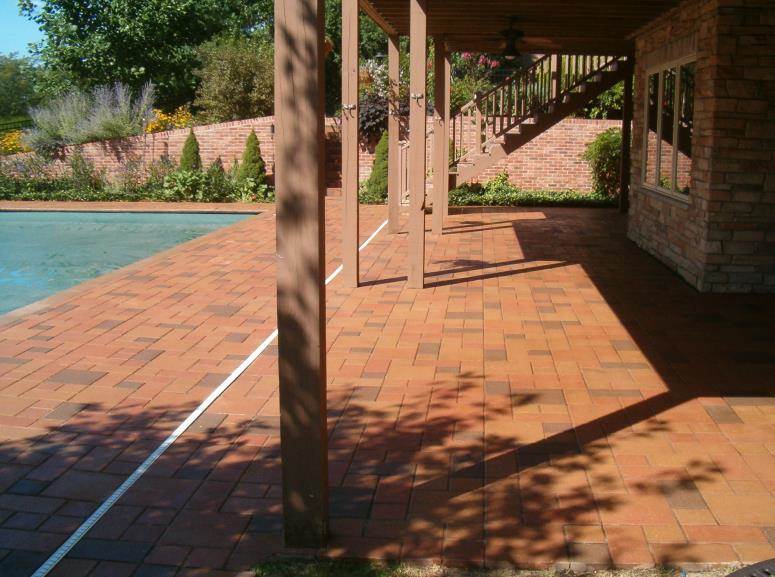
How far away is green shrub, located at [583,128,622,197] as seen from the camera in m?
15.9

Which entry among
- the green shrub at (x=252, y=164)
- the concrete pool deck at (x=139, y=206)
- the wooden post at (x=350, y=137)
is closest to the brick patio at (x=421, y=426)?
the wooden post at (x=350, y=137)

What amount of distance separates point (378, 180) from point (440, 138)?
5258 mm

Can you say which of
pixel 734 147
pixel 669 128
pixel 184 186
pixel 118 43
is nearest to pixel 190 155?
pixel 184 186

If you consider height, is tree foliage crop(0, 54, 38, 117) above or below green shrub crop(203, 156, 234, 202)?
above

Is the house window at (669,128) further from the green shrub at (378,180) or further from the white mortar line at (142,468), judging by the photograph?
the green shrub at (378,180)

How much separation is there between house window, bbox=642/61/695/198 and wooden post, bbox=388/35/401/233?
3164 millimetres

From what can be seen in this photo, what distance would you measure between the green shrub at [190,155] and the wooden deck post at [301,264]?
15237 millimetres

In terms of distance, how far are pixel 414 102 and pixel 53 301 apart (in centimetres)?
377

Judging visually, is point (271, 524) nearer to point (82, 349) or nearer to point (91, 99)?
point (82, 349)

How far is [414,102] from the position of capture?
26.0 feet

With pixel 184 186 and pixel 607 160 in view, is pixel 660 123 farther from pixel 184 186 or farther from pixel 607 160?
pixel 184 186

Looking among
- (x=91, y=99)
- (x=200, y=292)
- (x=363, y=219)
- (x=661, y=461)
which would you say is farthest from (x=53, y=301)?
(x=91, y=99)

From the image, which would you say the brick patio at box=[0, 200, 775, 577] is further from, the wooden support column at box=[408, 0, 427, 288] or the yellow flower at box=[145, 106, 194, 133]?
the yellow flower at box=[145, 106, 194, 133]

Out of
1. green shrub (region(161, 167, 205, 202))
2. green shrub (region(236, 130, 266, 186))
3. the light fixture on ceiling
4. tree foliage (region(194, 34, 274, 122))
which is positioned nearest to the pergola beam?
the light fixture on ceiling
